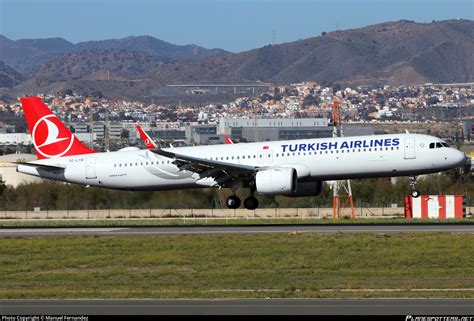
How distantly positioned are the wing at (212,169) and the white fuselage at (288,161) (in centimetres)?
63

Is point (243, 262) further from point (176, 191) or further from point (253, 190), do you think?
point (176, 191)

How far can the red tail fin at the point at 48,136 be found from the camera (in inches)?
2511

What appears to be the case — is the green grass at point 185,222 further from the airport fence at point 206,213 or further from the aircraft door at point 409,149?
the aircraft door at point 409,149

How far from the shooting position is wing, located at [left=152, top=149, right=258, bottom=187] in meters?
58.2

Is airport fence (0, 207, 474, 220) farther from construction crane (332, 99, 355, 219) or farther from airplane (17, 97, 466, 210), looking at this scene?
airplane (17, 97, 466, 210)

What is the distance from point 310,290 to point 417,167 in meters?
25.0

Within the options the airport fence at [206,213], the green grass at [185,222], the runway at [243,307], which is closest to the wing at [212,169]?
the green grass at [185,222]

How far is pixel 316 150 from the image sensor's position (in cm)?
5775

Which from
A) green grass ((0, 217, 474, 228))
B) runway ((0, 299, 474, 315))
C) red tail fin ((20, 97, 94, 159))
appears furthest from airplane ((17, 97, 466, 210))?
runway ((0, 299, 474, 315))

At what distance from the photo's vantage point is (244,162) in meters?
60.1

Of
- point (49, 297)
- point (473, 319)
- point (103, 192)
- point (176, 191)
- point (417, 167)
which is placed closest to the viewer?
point (473, 319)

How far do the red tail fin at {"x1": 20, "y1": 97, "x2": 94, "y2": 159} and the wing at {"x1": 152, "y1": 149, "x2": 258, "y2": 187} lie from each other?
731cm

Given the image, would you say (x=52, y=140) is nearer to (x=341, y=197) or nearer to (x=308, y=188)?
(x=308, y=188)

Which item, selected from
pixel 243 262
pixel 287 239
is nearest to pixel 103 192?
pixel 287 239
